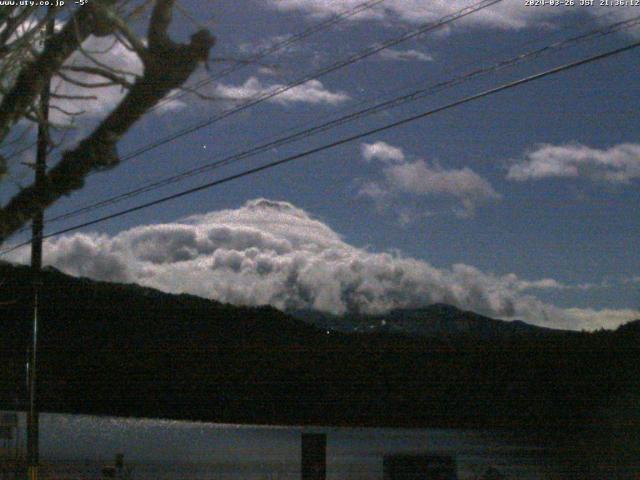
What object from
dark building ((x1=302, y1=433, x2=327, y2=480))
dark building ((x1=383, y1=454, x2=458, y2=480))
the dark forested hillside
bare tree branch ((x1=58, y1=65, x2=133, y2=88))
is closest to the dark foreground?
the dark forested hillside

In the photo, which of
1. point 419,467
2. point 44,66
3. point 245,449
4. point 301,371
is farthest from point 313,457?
point 301,371

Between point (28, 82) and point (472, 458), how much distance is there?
18.5m

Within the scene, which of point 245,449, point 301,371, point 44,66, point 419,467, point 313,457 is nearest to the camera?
point 44,66

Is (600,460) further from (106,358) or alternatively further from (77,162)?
(77,162)

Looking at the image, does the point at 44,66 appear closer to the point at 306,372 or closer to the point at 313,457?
the point at 313,457

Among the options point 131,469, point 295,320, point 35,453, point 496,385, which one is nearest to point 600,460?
point 496,385

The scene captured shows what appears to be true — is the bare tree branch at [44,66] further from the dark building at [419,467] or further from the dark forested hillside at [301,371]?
the dark forested hillside at [301,371]

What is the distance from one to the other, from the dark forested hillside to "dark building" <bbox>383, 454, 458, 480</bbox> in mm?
12705

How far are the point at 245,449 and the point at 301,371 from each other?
33.0 ft

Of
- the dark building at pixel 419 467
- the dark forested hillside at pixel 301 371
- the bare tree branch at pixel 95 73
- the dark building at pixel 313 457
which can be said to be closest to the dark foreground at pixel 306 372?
the dark forested hillside at pixel 301 371

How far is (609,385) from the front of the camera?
30875 millimetres

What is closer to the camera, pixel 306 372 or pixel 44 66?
pixel 44 66

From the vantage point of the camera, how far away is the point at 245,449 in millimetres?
26156

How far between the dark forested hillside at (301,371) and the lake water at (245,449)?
1403 mm
